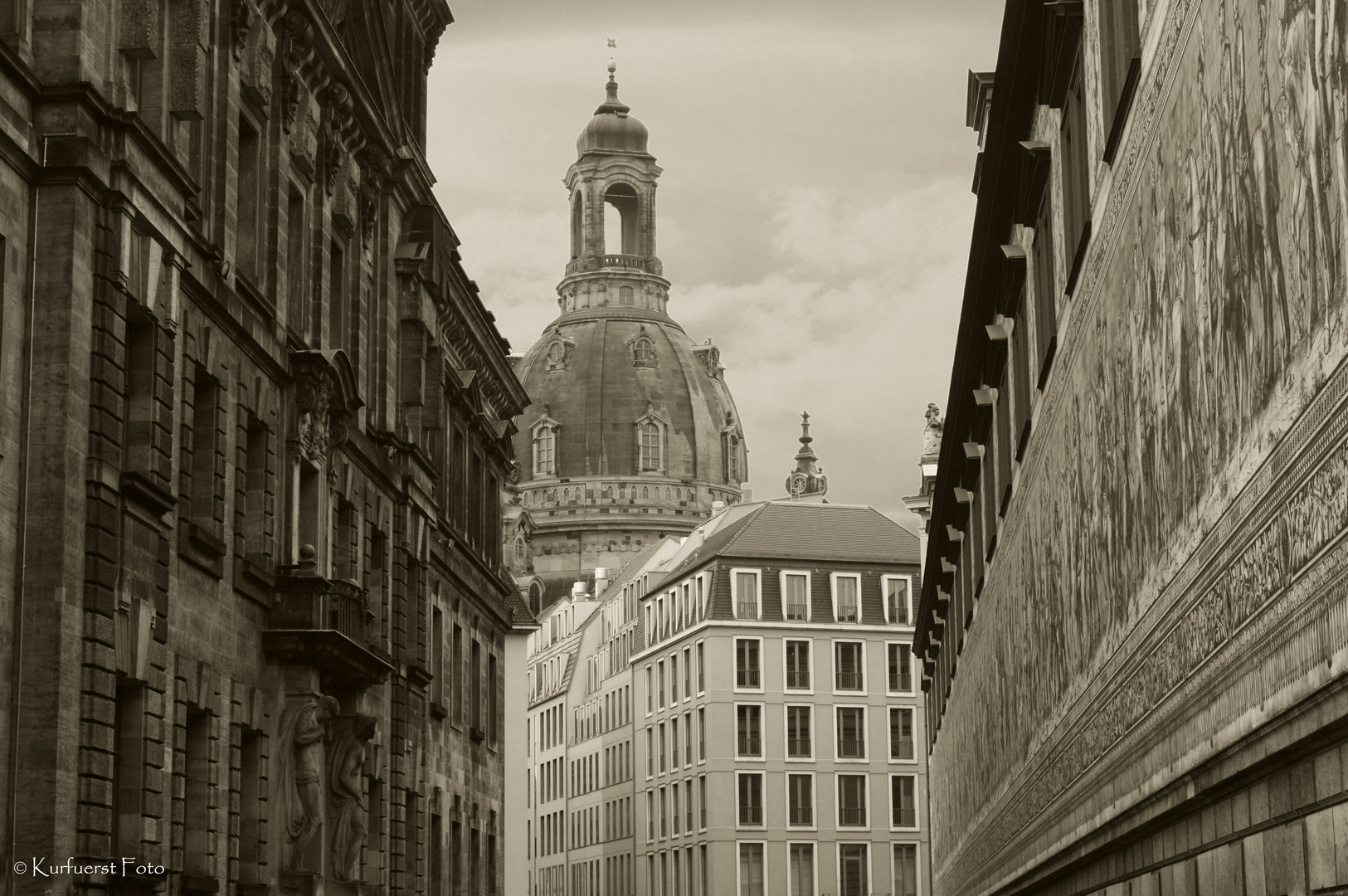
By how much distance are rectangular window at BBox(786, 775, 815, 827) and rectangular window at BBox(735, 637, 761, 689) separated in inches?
195

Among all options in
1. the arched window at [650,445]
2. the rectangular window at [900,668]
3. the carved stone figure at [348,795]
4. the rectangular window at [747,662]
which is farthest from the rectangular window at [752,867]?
the arched window at [650,445]

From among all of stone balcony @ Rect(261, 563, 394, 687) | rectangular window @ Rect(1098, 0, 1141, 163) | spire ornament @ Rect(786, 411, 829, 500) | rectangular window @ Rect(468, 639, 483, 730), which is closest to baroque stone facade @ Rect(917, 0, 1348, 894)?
rectangular window @ Rect(1098, 0, 1141, 163)

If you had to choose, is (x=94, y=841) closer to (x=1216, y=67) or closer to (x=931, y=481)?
(x=1216, y=67)

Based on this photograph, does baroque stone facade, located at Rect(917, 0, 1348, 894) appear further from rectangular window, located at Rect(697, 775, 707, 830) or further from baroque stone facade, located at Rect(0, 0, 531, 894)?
rectangular window, located at Rect(697, 775, 707, 830)

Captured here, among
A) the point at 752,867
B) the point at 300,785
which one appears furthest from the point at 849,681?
the point at 300,785

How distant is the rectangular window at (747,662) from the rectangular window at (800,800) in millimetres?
4963

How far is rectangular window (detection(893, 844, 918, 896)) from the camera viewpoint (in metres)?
109

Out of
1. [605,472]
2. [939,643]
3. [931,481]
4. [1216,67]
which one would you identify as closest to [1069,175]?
[1216,67]

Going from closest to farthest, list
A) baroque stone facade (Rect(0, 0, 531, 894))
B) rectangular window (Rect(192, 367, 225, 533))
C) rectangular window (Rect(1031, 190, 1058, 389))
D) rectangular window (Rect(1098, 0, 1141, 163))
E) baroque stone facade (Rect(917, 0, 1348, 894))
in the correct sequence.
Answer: baroque stone facade (Rect(917, 0, 1348, 894)) → rectangular window (Rect(1098, 0, 1141, 163)) → baroque stone facade (Rect(0, 0, 531, 894)) → rectangular window (Rect(1031, 190, 1058, 389)) → rectangular window (Rect(192, 367, 225, 533))

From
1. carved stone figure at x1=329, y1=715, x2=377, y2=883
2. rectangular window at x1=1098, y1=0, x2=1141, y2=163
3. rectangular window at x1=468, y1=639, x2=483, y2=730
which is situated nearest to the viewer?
rectangular window at x1=1098, y1=0, x2=1141, y2=163

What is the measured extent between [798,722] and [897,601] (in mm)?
7905

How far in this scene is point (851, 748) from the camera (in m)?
111

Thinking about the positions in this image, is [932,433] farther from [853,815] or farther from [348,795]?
[348,795]

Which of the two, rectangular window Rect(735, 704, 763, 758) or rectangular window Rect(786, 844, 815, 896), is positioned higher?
rectangular window Rect(735, 704, 763, 758)
